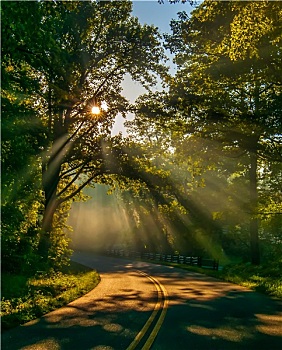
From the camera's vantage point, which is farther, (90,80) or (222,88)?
(90,80)

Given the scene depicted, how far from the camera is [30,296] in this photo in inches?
536

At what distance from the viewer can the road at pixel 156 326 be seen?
25.4 feet

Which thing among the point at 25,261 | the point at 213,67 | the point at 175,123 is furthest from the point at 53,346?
the point at 175,123

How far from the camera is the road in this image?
7.73m

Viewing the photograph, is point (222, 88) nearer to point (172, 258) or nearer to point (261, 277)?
point (261, 277)

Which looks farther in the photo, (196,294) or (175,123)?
(175,123)

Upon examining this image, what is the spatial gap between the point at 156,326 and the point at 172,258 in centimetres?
4079

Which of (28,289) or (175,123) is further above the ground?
(175,123)

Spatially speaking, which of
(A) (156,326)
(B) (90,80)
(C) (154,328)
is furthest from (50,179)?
(C) (154,328)

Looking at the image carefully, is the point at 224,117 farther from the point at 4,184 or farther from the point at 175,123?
the point at 4,184

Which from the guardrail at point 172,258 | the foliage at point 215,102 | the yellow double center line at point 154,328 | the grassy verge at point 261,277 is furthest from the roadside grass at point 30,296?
the guardrail at point 172,258

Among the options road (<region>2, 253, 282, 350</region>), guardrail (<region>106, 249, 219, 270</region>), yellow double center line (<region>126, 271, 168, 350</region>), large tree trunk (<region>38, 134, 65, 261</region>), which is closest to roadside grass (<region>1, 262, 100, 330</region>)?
road (<region>2, 253, 282, 350</region>)

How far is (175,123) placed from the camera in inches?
861

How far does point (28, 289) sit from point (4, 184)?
4.67 meters
